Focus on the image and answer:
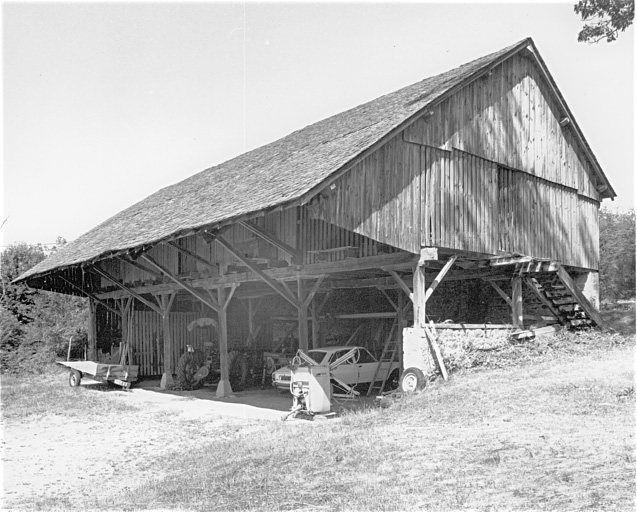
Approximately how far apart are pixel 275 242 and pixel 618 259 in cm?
2777

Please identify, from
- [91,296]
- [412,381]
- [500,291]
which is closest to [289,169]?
[412,381]

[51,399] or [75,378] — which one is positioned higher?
[75,378]

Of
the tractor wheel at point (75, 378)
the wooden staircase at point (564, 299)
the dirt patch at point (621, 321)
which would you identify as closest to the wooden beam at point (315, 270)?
the wooden staircase at point (564, 299)

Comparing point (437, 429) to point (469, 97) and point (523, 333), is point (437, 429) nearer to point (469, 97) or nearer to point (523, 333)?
point (523, 333)

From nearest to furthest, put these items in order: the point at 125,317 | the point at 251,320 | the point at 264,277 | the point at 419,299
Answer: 1. the point at 419,299
2. the point at 264,277
3. the point at 251,320
4. the point at 125,317

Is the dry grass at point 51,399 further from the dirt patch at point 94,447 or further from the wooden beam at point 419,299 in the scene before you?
the wooden beam at point 419,299

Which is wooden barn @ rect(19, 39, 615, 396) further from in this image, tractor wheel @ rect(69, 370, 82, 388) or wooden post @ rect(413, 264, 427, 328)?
tractor wheel @ rect(69, 370, 82, 388)

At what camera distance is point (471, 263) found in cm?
1858

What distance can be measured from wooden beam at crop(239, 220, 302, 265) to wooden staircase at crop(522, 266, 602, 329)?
6.25 metres

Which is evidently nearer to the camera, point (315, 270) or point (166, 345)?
point (315, 270)

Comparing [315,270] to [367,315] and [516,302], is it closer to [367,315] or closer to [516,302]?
[367,315]

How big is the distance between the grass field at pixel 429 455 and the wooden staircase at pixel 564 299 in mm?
3988

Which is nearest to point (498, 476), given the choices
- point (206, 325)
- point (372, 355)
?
point (372, 355)

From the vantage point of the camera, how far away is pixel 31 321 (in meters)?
35.7
